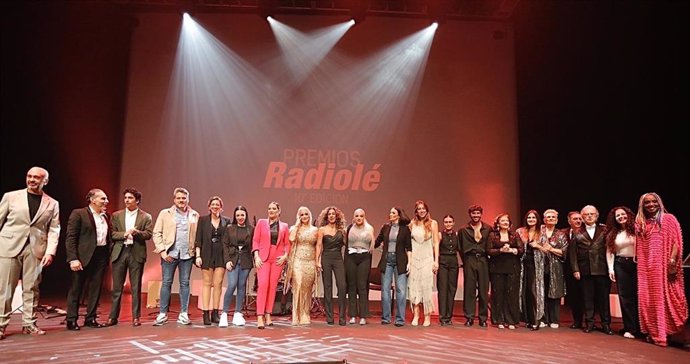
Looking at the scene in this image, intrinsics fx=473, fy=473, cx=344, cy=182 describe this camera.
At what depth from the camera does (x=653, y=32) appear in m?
7.59

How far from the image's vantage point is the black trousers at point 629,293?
538cm

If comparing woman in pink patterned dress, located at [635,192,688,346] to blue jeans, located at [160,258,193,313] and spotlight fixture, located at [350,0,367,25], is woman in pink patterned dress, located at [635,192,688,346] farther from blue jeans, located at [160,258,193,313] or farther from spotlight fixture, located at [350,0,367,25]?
spotlight fixture, located at [350,0,367,25]

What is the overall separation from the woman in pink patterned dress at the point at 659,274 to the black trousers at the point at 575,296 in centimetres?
86

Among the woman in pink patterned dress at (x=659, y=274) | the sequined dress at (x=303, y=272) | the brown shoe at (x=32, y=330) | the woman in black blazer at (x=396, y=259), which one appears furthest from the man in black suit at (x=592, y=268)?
the brown shoe at (x=32, y=330)

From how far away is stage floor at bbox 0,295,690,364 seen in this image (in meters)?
3.96

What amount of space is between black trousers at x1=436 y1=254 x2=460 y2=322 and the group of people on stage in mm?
14

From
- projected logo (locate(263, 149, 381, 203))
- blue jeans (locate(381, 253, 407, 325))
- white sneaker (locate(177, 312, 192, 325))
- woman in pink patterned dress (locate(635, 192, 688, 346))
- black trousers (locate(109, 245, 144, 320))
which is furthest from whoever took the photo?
projected logo (locate(263, 149, 381, 203))

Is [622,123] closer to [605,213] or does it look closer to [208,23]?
[605,213]

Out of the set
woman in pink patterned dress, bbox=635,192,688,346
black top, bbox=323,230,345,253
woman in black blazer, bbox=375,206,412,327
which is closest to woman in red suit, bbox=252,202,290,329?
black top, bbox=323,230,345,253

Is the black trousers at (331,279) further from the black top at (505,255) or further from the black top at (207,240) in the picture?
the black top at (505,255)

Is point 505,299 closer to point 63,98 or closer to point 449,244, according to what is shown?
point 449,244

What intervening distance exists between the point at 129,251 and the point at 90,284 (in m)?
0.53

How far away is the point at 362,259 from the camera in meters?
6.01

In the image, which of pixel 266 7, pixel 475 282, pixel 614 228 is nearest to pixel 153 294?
pixel 475 282
